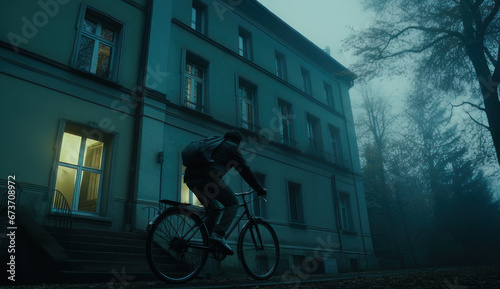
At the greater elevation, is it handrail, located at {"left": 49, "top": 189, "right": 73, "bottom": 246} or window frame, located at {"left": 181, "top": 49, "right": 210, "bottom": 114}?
window frame, located at {"left": 181, "top": 49, "right": 210, "bottom": 114}

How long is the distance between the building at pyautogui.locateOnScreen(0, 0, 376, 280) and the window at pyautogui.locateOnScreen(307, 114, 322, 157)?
7 cm

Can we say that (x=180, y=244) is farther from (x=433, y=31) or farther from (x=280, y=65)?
(x=280, y=65)

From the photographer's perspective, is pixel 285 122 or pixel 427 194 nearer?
pixel 285 122

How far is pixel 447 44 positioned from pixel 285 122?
686cm

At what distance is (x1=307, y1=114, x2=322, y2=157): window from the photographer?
16.7m

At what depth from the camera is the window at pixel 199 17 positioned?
13398 millimetres

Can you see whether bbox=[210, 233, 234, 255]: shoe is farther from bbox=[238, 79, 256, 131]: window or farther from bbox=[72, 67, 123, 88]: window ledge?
bbox=[238, 79, 256, 131]: window

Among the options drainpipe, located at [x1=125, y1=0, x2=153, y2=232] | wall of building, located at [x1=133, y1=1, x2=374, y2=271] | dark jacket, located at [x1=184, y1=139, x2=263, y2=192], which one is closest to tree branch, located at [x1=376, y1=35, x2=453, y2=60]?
wall of building, located at [x1=133, y1=1, x2=374, y2=271]

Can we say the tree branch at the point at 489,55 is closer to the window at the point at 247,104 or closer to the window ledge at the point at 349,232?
the window at the point at 247,104

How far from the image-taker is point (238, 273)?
991cm

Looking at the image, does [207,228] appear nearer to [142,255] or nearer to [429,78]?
[142,255]

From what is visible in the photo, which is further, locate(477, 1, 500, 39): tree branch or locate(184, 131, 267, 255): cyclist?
locate(477, 1, 500, 39): tree branch

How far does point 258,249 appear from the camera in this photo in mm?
5043

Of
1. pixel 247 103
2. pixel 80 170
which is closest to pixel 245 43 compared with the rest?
pixel 247 103
